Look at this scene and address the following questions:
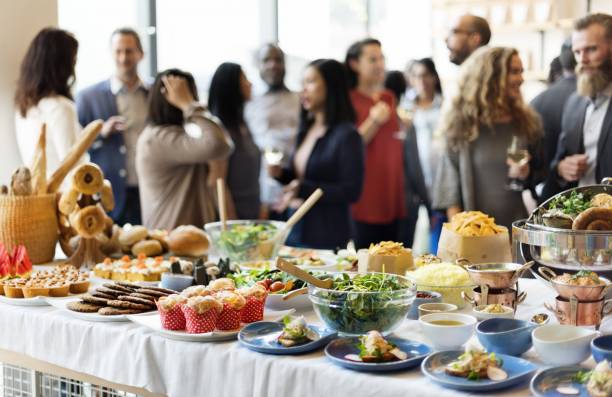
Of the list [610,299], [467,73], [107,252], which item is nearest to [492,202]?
[467,73]

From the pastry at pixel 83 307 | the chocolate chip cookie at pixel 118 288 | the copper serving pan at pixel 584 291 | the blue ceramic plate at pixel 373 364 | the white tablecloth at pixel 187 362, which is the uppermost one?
the copper serving pan at pixel 584 291

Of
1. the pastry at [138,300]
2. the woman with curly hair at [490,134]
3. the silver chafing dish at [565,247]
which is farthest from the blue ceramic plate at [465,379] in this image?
the woman with curly hair at [490,134]

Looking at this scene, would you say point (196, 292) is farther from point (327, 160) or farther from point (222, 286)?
point (327, 160)

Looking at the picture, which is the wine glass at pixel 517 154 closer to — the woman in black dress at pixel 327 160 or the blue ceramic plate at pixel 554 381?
the woman in black dress at pixel 327 160

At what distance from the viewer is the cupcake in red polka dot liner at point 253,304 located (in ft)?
5.97

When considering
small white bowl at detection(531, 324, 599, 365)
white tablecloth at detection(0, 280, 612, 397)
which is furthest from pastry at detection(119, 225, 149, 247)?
small white bowl at detection(531, 324, 599, 365)

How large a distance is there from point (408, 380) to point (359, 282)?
0.34 meters

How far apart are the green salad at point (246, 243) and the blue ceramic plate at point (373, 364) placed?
39.8 inches

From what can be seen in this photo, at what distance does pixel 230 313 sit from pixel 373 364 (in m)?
0.39

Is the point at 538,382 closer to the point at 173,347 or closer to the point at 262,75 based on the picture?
the point at 173,347

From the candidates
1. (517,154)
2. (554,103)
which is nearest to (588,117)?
(554,103)

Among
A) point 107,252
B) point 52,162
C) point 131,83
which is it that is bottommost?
point 107,252

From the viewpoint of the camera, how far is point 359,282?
5.80ft

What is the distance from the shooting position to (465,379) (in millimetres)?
1408
